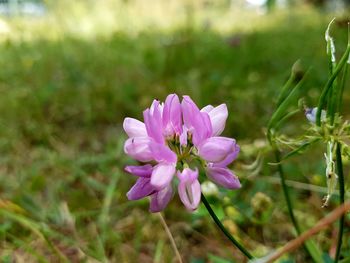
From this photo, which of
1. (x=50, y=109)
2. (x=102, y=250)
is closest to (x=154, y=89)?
(x=50, y=109)

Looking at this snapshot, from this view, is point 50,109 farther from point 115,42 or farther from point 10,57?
point 115,42

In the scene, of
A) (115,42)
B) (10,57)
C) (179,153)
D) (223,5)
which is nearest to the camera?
(179,153)

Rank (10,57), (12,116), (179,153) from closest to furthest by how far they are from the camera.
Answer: (179,153), (12,116), (10,57)

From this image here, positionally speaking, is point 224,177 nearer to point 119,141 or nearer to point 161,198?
point 161,198

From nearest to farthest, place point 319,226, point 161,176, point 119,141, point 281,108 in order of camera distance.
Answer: point 319,226 → point 161,176 → point 281,108 → point 119,141

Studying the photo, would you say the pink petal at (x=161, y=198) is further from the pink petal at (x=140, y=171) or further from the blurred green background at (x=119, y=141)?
the blurred green background at (x=119, y=141)

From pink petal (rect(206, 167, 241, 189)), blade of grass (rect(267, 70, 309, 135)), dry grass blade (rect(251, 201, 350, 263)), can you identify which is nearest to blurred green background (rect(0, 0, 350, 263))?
blade of grass (rect(267, 70, 309, 135))

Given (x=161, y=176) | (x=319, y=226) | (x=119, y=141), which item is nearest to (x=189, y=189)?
(x=161, y=176)

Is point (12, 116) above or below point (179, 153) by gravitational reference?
below
